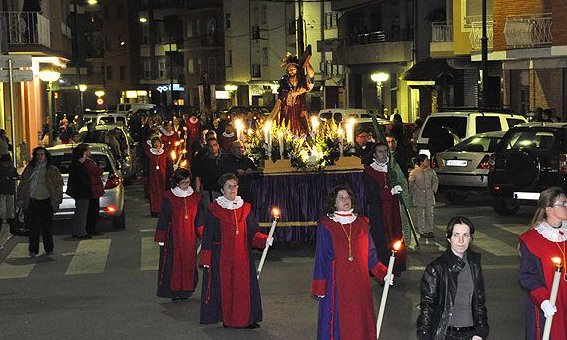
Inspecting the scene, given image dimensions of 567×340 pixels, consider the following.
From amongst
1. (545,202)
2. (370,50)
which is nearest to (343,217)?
(545,202)

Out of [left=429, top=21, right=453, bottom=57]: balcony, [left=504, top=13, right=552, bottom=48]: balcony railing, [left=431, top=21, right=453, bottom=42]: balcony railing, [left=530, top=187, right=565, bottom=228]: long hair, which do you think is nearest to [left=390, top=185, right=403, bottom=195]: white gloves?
[left=530, top=187, right=565, bottom=228]: long hair

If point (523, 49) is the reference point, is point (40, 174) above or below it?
below

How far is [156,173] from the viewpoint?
2292 cm

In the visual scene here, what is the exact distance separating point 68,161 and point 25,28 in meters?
11.9

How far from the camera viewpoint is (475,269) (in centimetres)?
771

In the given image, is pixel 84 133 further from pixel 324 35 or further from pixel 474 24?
pixel 324 35

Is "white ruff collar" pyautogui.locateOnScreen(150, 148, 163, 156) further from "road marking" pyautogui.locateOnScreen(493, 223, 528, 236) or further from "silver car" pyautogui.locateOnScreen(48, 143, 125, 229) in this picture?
"road marking" pyautogui.locateOnScreen(493, 223, 528, 236)

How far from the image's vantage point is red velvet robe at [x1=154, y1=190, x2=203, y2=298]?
13227 mm

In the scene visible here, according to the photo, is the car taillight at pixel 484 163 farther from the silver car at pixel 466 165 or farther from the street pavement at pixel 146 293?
the street pavement at pixel 146 293

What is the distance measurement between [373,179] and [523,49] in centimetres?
2264

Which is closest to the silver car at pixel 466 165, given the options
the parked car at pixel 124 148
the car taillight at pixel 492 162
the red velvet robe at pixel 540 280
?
the car taillight at pixel 492 162

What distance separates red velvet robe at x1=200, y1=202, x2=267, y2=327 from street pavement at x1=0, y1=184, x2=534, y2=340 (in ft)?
0.61

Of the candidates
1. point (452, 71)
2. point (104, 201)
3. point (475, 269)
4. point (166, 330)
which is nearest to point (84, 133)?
point (104, 201)

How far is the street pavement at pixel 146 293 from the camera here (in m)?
11.6
